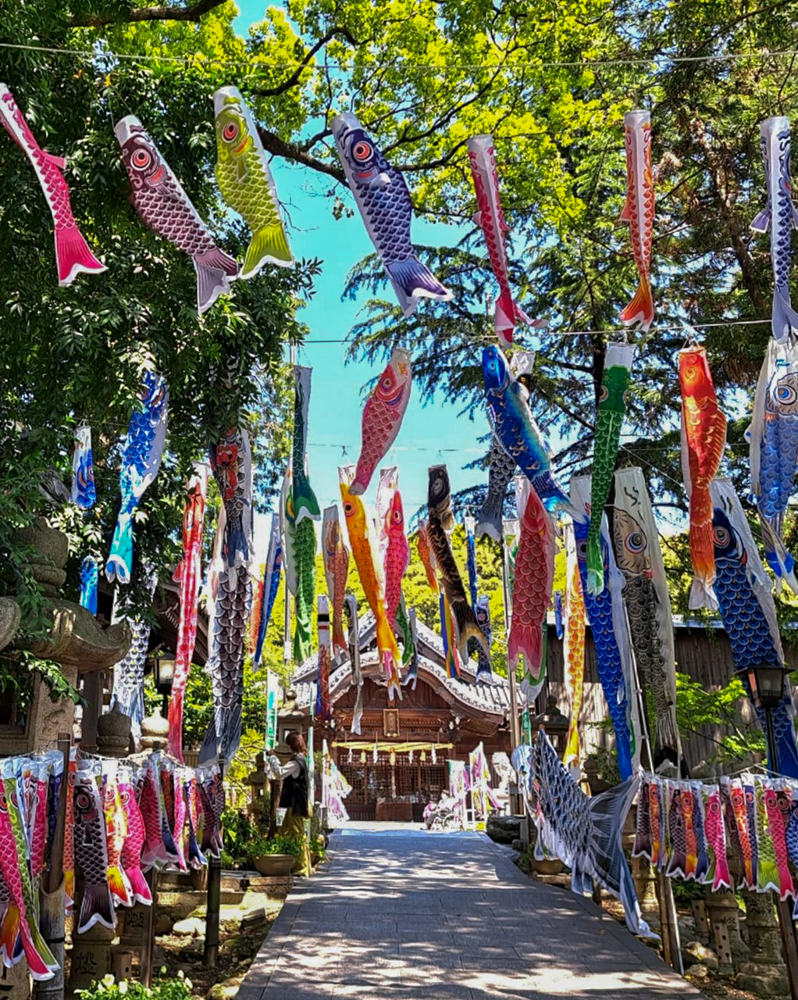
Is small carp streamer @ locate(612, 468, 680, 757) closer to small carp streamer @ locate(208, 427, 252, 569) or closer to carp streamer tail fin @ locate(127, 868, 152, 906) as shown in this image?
small carp streamer @ locate(208, 427, 252, 569)

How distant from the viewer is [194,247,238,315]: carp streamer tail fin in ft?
16.6

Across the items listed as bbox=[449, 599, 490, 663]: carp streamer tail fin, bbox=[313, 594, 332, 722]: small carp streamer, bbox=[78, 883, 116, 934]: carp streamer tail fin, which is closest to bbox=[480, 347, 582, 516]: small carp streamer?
bbox=[449, 599, 490, 663]: carp streamer tail fin

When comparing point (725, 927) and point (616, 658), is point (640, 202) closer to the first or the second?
point (616, 658)

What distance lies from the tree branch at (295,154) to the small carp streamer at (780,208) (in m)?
4.48

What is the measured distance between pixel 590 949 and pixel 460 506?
26.7 ft

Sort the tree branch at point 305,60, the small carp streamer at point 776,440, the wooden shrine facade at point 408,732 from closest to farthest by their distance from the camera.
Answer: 1. the small carp streamer at point 776,440
2. the tree branch at point 305,60
3. the wooden shrine facade at point 408,732

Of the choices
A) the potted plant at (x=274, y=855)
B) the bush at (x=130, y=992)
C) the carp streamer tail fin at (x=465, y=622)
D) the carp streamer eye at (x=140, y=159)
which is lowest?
the potted plant at (x=274, y=855)

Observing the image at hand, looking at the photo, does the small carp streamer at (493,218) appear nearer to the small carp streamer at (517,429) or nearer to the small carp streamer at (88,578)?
the small carp streamer at (517,429)

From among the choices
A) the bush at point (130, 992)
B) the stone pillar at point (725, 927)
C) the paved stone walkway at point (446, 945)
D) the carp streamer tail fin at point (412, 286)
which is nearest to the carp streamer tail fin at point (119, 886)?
the bush at point (130, 992)

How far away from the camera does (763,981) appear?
23.3ft

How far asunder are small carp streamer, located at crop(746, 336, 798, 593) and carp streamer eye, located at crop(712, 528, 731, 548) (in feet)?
2.01

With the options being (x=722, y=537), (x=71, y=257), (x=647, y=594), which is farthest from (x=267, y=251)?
(x=647, y=594)

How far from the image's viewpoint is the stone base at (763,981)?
6996 mm

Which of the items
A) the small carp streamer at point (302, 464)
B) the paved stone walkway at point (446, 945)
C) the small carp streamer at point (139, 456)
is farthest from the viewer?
the small carp streamer at point (302, 464)
